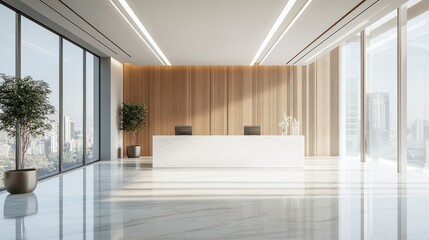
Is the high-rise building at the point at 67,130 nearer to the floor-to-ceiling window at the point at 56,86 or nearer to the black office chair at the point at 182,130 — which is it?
the floor-to-ceiling window at the point at 56,86

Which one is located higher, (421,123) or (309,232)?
(421,123)

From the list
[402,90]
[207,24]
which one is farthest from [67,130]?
[402,90]

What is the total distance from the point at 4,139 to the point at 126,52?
15.9 ft

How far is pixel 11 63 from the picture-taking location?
21.7ft

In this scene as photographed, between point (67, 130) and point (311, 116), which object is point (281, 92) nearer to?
point (311, 116)

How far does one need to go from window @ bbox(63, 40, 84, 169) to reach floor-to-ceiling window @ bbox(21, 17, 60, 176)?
46 cm

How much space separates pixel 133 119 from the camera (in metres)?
12.1

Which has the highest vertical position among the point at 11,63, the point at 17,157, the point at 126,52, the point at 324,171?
the point at 126,52

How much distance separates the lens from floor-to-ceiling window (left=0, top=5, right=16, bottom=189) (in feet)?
20.8

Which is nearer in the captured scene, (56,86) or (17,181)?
(17,181)

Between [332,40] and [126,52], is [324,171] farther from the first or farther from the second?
[126,52]

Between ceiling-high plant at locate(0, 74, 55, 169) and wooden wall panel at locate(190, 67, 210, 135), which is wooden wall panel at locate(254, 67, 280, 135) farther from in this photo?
ceiling-high plant at locate(0, 74, 55, 169)

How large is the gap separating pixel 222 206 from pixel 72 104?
19.8 feet

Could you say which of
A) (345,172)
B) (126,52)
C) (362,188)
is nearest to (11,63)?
(126,52)
